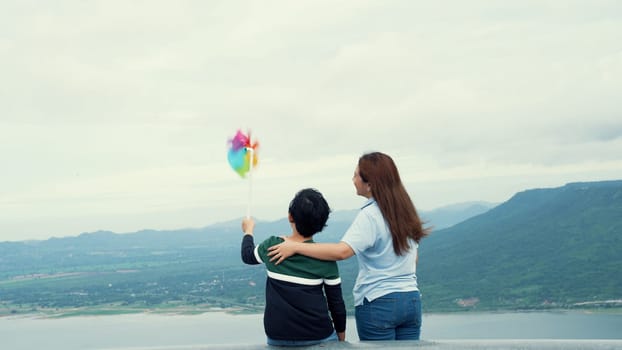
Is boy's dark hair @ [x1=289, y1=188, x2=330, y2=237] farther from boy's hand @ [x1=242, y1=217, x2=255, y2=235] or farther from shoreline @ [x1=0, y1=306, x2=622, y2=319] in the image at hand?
shoreline @ [x1=0, y1=306, x2=622, y2=319]

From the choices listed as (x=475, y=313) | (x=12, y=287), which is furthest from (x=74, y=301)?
(x=475, y=313)

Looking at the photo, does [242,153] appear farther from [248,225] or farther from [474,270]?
[474,270]

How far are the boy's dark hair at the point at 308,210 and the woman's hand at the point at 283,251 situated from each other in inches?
4.1

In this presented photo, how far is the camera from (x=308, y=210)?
322 cm

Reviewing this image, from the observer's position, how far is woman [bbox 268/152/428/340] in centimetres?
334

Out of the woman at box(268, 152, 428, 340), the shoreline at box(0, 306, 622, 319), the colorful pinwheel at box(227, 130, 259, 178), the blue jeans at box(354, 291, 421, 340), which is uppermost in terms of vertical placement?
the colorful pinwheel at box(227, 130, 259, 178)

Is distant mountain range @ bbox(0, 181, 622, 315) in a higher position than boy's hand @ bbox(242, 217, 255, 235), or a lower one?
lower

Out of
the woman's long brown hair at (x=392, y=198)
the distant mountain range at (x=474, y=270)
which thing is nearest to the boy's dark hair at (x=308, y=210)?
the woman's long brown hair at (x=392, y=198)

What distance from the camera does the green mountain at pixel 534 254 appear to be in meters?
104

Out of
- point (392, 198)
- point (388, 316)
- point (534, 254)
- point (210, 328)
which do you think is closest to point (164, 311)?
point (210, 328)

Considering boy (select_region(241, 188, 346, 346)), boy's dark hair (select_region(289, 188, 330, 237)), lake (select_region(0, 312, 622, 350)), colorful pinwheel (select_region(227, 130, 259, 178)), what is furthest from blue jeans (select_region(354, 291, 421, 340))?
lake (select_region(0, 312, 622, 350))

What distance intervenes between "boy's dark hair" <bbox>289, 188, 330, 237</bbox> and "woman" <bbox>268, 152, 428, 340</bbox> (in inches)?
5.8

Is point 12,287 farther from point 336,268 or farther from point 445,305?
point 336,268

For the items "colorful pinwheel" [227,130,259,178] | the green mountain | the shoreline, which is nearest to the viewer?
"colorful pinwheel" [227,130,259,178]
